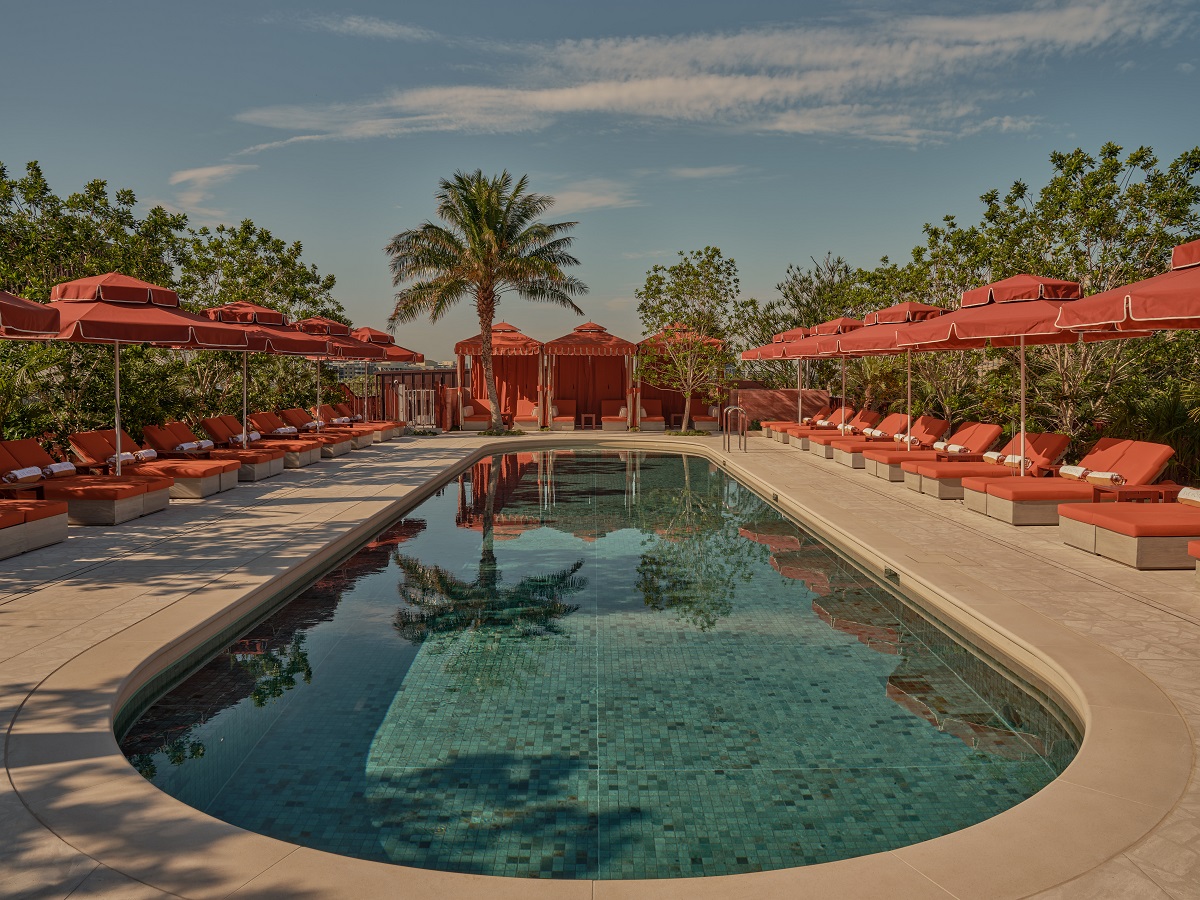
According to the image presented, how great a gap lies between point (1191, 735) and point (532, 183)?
24373mm

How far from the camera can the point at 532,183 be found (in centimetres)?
2570

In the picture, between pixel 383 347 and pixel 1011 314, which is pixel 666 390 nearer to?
pixel 383 347

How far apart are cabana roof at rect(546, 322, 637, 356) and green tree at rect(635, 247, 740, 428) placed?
945 mm

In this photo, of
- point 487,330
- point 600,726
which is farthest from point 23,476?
point 487,330

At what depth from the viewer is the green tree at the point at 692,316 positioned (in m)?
25.7

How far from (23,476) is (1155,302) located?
1174 cm

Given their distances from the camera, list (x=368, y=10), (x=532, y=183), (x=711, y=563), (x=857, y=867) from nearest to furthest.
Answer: (x=857, y=867) → (x=711, y=563) → (x=368, y=10) → (x=532, y=183)

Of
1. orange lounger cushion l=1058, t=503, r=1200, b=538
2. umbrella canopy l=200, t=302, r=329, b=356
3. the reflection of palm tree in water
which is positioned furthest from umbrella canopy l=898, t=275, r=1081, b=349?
umbrella canopy l=200, t=302, r=329, b=356

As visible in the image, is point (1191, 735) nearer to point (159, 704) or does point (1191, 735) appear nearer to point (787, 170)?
point (159, 704)

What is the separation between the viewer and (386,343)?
23000 mm

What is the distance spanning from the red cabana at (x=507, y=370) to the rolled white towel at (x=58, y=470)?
54.3ft

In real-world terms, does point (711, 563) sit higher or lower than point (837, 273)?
lower

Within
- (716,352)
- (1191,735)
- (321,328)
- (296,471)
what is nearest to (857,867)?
(1191,735)

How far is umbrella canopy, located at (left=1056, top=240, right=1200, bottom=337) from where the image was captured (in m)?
6.51
